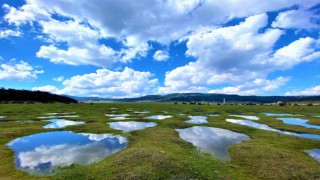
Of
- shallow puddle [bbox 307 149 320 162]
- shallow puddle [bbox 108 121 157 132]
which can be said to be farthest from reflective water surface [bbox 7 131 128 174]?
shallow puddle [bbox 307 149 320 162]

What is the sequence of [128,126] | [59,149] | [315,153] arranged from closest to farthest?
[315,153], [59,149], [128,126]

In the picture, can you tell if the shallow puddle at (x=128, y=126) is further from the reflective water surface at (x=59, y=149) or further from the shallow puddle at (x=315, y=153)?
the shallow puddle at (x=315, y=153)

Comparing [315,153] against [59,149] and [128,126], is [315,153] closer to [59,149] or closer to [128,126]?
[59,149]

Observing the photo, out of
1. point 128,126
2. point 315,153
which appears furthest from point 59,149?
point 315,153

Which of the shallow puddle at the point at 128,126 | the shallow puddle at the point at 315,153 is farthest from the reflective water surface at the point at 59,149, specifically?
the shallow puddle at the point at 315,153

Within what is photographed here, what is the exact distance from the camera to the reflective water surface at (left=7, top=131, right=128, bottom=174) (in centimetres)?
2422

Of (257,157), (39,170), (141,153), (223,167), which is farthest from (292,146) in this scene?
(39,170)

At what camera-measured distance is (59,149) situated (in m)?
31.5

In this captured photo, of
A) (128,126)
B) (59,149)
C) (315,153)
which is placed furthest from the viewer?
(128,126)

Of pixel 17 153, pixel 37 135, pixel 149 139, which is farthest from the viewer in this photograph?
pixel 37 135

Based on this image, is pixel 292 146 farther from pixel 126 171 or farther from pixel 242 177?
pixel 126 171

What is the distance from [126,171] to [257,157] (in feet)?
50.7

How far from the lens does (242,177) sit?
812 inches

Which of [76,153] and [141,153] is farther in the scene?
[76,153]
